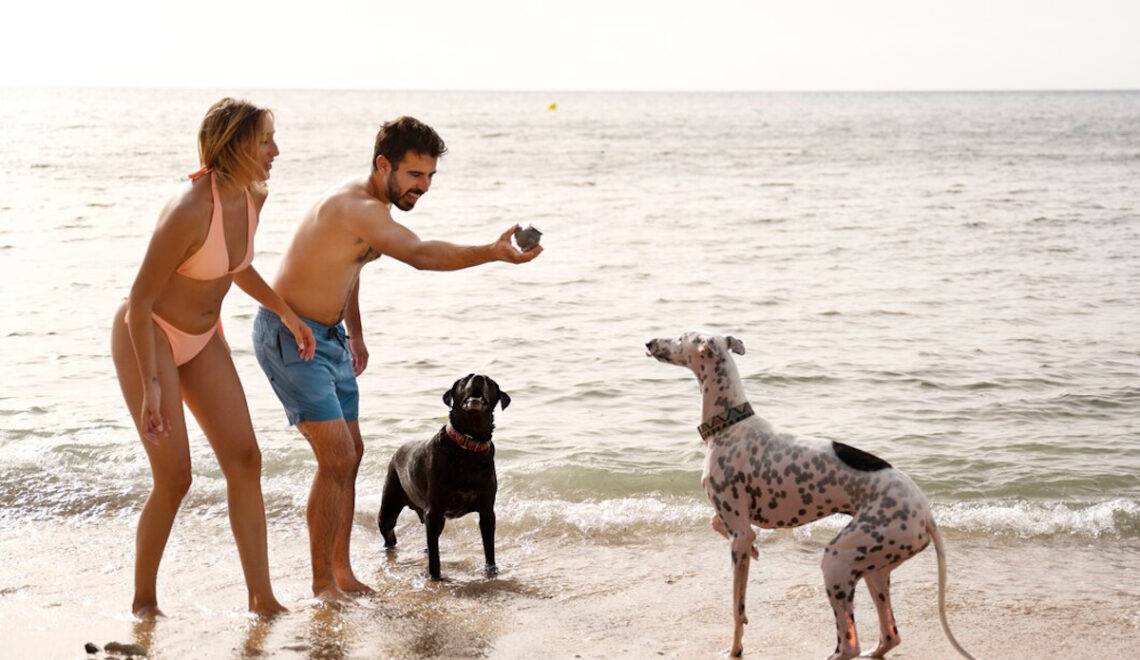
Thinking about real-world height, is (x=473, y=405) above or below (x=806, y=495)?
above

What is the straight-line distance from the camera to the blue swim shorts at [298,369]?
5285 millimetres

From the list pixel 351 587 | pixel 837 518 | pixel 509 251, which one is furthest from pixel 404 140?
pixel 837 518

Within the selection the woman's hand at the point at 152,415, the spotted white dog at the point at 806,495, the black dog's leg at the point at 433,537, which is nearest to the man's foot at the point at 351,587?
the black dog's leg at the point at 433,537

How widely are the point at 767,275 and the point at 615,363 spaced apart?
564 cm

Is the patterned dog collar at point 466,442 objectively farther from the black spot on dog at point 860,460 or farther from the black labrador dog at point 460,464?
the black spot on dog at point 860,460

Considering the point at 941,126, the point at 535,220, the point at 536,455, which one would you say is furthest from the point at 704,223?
the point at 941,126

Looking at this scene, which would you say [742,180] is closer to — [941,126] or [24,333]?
[24,333]

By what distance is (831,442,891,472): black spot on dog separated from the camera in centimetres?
443

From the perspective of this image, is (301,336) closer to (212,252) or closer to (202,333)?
(202,333)

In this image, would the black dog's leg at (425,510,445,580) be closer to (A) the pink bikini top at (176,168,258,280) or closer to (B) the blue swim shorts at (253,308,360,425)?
(B) the blue swim shorts at (253,308,360,425)

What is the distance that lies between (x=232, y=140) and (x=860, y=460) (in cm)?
266

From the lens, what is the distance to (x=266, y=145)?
15.9 feet

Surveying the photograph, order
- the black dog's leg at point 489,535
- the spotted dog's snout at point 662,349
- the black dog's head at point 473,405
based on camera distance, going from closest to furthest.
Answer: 1. the spotted dog's snout at point 662,349
2. the black dog's head at point 473,405
3. the black dog's leg at point 489,535

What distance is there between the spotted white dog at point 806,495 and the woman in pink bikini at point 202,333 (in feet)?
5.65
